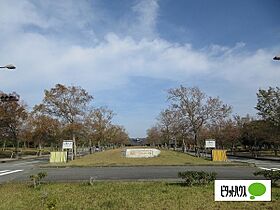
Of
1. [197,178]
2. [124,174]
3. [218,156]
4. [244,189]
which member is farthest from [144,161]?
[244,189]

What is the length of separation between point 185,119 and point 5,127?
2269cm

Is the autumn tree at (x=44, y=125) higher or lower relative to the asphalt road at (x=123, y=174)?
higher

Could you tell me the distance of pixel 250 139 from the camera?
51.2m

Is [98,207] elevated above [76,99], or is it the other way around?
[76,99]

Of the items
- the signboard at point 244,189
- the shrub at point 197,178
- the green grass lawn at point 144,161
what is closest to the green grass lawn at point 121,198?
the shrub at point 197,178

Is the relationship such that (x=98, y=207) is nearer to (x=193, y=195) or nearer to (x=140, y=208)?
(x=140, y=208)

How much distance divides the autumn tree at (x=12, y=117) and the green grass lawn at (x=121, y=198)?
107ft

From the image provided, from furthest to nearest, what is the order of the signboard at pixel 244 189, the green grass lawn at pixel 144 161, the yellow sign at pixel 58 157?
the yellow sign at pixel 58 157 < the green grass lawn at pixel 144 161 < the signboard at pixel 244 189

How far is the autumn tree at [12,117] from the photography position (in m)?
43.8

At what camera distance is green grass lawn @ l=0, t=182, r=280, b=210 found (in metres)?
8.92

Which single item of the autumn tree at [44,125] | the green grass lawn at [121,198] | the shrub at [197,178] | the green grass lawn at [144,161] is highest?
the autumn tree at [44,125]

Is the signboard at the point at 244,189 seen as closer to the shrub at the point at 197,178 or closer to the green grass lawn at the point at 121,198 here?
the green grass lawn at the point at 121,198

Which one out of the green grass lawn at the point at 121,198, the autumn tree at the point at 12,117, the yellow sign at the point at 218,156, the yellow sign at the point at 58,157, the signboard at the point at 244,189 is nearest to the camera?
→ the signboard at the point at 244,189

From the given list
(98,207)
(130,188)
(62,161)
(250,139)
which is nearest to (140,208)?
(98,207)
